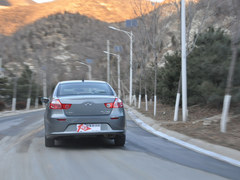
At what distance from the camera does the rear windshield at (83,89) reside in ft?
27.5

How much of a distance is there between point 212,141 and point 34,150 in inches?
166

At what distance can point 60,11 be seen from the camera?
123 metres

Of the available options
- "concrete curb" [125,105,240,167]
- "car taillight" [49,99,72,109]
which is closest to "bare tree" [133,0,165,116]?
"concrete curb" [125,105,240,167]

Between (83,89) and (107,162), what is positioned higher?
(83,89)

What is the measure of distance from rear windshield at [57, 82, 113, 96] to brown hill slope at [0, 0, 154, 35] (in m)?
107

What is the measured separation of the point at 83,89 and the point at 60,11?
11893 centimetres

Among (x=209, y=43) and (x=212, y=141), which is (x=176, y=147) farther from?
(x=209, y=43)

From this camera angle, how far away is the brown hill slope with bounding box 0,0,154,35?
121062 mm

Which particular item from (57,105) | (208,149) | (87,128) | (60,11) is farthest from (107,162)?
(60,11)

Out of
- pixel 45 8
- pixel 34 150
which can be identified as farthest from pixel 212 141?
pixel 45 8

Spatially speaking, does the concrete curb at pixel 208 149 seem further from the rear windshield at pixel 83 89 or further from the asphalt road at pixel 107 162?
the rear windshield at pixel 83 89

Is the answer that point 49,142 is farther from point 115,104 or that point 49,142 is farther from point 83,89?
point 115,104

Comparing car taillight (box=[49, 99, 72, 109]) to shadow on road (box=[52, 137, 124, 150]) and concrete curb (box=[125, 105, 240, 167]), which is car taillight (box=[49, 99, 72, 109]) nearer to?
shadow on road (box=[52, 137, 124, 150])

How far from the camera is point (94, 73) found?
86.6 metres
